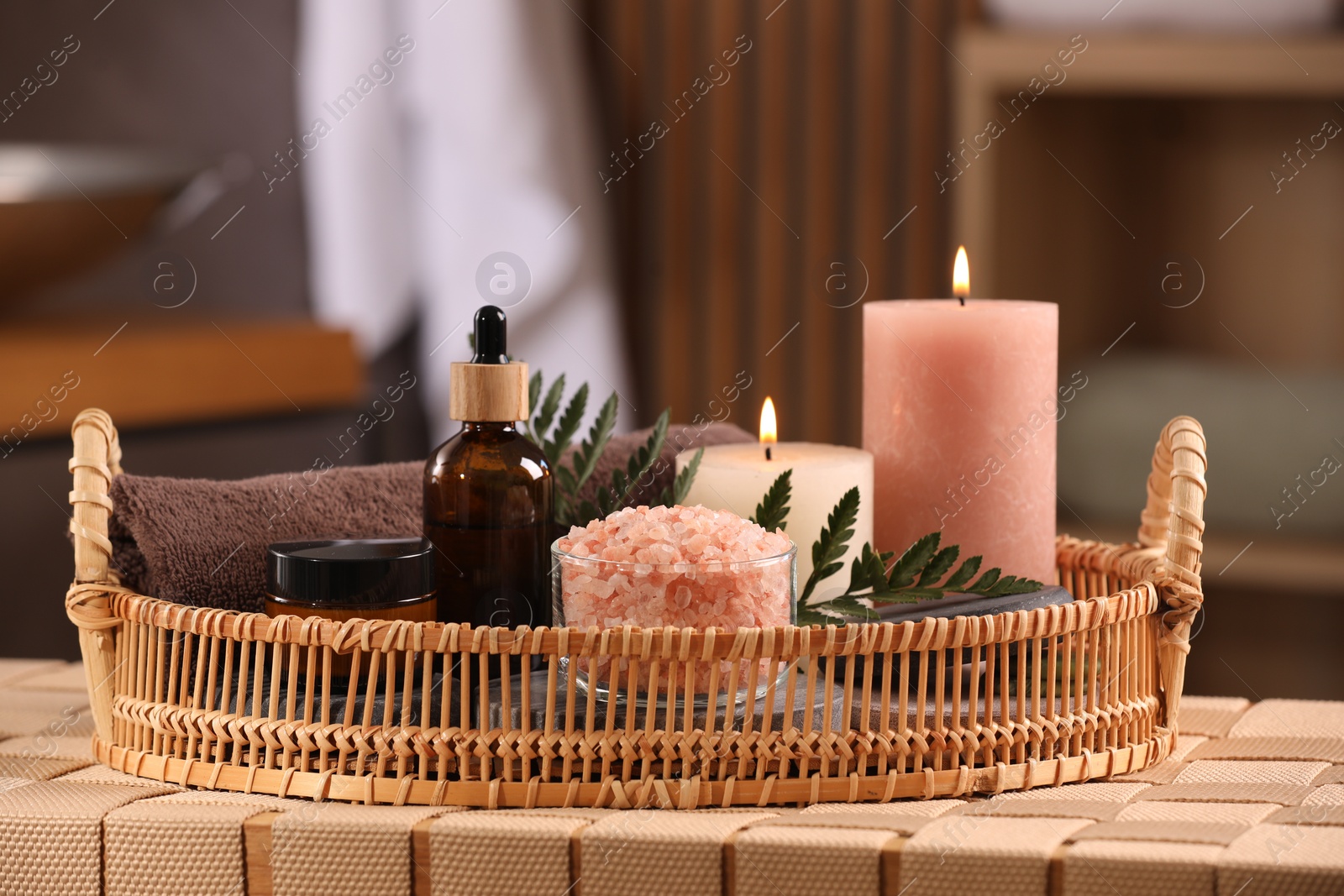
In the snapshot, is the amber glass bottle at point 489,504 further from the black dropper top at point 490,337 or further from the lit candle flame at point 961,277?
the lit candle flame at point 961,277

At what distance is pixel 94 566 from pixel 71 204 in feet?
1.85

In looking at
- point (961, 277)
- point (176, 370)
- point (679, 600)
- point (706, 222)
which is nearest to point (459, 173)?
point (706, 222)

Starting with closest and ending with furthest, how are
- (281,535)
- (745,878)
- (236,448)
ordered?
1. (745,878)
2. (281,535)
3. (236,448)

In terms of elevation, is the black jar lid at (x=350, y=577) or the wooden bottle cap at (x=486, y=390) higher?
the wooden bottle cap at (x=486, y=390)

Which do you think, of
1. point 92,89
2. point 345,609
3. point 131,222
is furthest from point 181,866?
point 92,89

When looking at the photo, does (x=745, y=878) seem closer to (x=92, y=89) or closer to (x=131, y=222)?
(x=131, y=222)

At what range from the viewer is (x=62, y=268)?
1.01 metres

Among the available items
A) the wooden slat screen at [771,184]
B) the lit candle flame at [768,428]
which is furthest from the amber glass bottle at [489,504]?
the wooden slat screen at [771,184]

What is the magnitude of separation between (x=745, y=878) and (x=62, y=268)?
32.8 inches

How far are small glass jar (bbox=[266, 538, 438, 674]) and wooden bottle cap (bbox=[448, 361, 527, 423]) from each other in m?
0.06

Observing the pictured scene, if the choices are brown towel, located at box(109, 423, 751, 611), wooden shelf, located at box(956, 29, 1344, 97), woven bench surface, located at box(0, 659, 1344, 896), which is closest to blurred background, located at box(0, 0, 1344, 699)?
wooden shelf, located at box(956, 29, 1344, 97)

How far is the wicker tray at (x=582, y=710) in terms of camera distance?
1.38 ft

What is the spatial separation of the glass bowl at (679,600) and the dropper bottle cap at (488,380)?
8cm

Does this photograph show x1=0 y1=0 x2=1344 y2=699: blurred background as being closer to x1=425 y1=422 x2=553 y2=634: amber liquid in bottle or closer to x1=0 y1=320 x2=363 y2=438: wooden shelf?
x1=0 y1=320 x2=363 y2=438: wooden shelf
